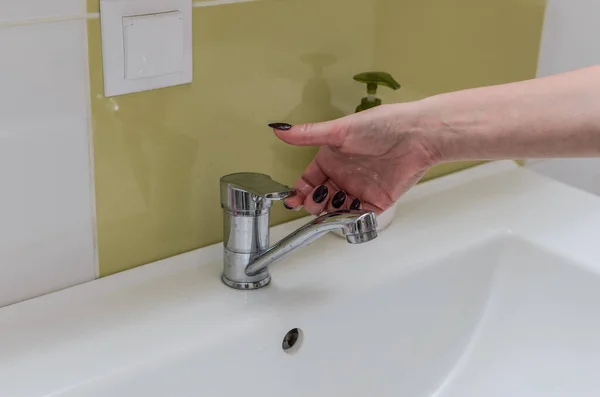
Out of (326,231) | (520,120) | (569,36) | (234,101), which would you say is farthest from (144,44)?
(569,36)

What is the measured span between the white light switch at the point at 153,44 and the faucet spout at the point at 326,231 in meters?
0.19

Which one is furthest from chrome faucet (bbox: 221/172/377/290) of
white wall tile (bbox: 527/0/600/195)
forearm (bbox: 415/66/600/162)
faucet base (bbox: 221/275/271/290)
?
white wall tile (bbox: 527/0/600/195)

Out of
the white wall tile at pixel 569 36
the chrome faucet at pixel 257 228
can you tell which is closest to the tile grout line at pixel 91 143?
the chrome faucet at pixel 257 228

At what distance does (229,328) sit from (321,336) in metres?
0.11

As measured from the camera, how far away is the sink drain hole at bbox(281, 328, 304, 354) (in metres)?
0.79

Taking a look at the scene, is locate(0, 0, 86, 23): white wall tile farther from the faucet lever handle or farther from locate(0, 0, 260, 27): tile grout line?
the faucet lever handle

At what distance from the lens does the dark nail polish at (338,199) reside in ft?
2.59

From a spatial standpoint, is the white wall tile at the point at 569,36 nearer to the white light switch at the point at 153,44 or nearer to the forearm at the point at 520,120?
the forearm at the point at 520,120

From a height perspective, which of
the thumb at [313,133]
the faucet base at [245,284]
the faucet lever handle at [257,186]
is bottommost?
the faucet base at [245,284]

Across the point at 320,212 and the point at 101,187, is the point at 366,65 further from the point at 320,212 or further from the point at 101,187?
the point at 101,187

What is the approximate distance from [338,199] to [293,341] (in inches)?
5.7

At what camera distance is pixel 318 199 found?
0.78 meters

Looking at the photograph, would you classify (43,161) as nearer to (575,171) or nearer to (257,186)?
(257,186)

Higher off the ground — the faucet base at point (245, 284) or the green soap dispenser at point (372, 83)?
the green soap dispenser at point (372, 83)
